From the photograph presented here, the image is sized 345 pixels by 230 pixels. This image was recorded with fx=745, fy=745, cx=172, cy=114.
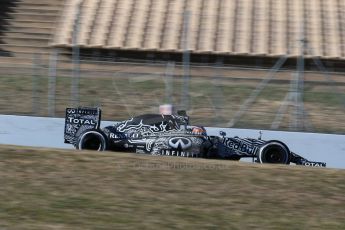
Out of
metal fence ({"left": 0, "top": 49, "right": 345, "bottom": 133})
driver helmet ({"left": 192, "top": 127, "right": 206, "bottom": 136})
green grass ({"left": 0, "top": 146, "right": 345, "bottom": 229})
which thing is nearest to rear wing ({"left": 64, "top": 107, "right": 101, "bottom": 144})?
driver helmet ({"left": 192, "top": 127, "right": 206, "bottom": 136})

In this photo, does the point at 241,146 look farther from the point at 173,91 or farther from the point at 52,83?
the point at 52,83

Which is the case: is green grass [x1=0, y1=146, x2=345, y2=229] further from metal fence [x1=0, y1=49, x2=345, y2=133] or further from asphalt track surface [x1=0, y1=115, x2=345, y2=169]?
metal fence [x1=0, y1=49, x2=345, y2=133]

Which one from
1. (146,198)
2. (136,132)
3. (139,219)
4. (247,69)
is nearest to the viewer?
(139,219)

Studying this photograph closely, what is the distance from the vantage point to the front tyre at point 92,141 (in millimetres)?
10781

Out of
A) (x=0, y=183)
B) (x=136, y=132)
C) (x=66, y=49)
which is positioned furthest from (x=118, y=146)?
(x=66, y=49)

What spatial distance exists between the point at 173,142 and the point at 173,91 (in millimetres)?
3140

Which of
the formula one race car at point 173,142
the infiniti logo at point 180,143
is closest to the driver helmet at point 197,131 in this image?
the formula one race car at point 173,142

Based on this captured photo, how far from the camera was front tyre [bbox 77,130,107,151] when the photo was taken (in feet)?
35.4

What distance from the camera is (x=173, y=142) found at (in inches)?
417

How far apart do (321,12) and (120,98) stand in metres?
8.78

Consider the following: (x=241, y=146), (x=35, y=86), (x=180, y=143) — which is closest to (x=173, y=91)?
(x=35, y=86)

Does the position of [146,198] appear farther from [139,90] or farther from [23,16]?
[23,16]

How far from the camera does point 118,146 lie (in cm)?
1091

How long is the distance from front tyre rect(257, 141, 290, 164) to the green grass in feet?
7.14
